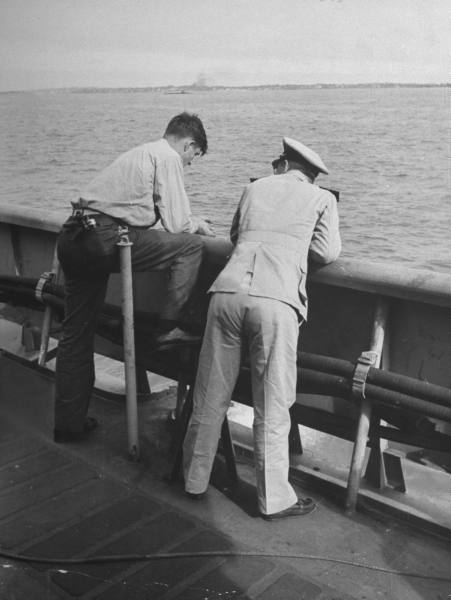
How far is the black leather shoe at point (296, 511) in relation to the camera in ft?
11.0

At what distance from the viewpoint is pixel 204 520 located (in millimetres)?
3350

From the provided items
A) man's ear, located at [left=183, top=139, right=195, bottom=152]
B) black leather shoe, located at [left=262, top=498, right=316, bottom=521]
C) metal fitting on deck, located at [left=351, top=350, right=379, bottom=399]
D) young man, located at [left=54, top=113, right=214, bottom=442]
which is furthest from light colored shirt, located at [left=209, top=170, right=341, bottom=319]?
black leather shoe, located at [left=262, top=498, right=316, bottom=521]

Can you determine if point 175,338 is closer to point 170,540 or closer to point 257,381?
point 257,381

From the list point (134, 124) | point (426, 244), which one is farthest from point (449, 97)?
point (426, 244)

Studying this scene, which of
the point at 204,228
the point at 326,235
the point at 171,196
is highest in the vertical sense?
the point at 171,196

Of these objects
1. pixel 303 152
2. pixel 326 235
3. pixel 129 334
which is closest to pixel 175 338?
pixel 129 334

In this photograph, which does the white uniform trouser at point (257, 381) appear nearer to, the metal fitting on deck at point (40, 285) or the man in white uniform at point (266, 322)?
the man in white uniform at point (266, 322)

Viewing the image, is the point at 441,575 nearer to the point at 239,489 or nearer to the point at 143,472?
the point at 239,489

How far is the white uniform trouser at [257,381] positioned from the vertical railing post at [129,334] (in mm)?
582

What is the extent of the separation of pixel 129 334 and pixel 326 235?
1.25m

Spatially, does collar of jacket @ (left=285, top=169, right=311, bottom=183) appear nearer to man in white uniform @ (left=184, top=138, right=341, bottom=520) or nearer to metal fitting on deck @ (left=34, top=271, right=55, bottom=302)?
man in white uniform @ (left=184, top=138, right=341, bottom=520)

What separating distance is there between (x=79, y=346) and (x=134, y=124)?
52029 millimetres

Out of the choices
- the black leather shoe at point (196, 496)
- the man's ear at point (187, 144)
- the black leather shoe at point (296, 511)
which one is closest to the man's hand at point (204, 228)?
the man's ear at point (187, 144)

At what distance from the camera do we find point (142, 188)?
397 cm
